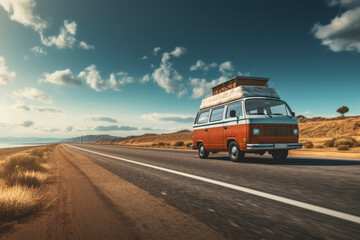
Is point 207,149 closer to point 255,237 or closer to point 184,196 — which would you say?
point 184,196

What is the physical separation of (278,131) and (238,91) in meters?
2.03

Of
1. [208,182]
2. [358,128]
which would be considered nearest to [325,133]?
[358,128]

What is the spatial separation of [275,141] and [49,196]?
6.45 m

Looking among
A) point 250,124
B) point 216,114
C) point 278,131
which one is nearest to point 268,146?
point 278,131

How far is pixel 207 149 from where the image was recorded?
30.6ft

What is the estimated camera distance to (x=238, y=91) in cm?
786

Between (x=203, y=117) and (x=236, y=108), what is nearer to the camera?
(x=236, y=108)

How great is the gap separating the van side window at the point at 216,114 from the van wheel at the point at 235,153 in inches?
53.6

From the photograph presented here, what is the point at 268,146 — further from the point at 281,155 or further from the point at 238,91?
the point at 238,91

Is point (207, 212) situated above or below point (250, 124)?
below

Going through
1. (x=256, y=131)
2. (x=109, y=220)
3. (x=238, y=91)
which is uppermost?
(x=238, y=91)

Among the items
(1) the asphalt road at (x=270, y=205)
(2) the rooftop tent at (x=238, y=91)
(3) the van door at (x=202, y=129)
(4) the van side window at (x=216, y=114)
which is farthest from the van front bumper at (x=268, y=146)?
(3) the van door at (x=202, y=129)

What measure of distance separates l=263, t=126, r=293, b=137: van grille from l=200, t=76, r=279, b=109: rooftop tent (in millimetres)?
1427

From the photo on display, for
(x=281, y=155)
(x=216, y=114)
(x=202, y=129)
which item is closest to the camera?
(x=281, y=155)
